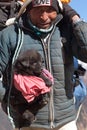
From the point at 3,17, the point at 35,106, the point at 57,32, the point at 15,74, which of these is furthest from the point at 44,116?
the point at 3,17

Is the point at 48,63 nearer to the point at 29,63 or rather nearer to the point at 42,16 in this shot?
the point at 29,63

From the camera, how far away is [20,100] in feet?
14.7

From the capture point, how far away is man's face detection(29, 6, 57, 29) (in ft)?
14.7

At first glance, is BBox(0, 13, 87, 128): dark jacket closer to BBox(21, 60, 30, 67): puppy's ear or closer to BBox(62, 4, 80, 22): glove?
BBox(62, 4, 80, 22): glove

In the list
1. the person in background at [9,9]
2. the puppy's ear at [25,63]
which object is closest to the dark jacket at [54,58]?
the puppy's ear at [25,63]

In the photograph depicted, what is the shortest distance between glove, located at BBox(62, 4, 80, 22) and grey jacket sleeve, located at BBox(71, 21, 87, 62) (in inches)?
4.6

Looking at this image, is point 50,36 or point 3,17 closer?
point 50,36

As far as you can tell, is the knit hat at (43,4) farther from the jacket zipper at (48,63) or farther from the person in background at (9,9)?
the person in background at (9,9)

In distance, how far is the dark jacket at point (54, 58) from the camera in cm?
456

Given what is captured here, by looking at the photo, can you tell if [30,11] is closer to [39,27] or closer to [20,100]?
[39,27]

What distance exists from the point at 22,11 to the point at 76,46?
64cm

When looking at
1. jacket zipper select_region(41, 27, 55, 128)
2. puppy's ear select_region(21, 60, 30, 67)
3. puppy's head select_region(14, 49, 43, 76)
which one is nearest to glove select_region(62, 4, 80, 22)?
jacket zipper select_region(41, 27, 55, 128)

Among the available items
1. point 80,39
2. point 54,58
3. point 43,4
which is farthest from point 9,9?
point 80,39

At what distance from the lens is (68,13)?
4605 mm
